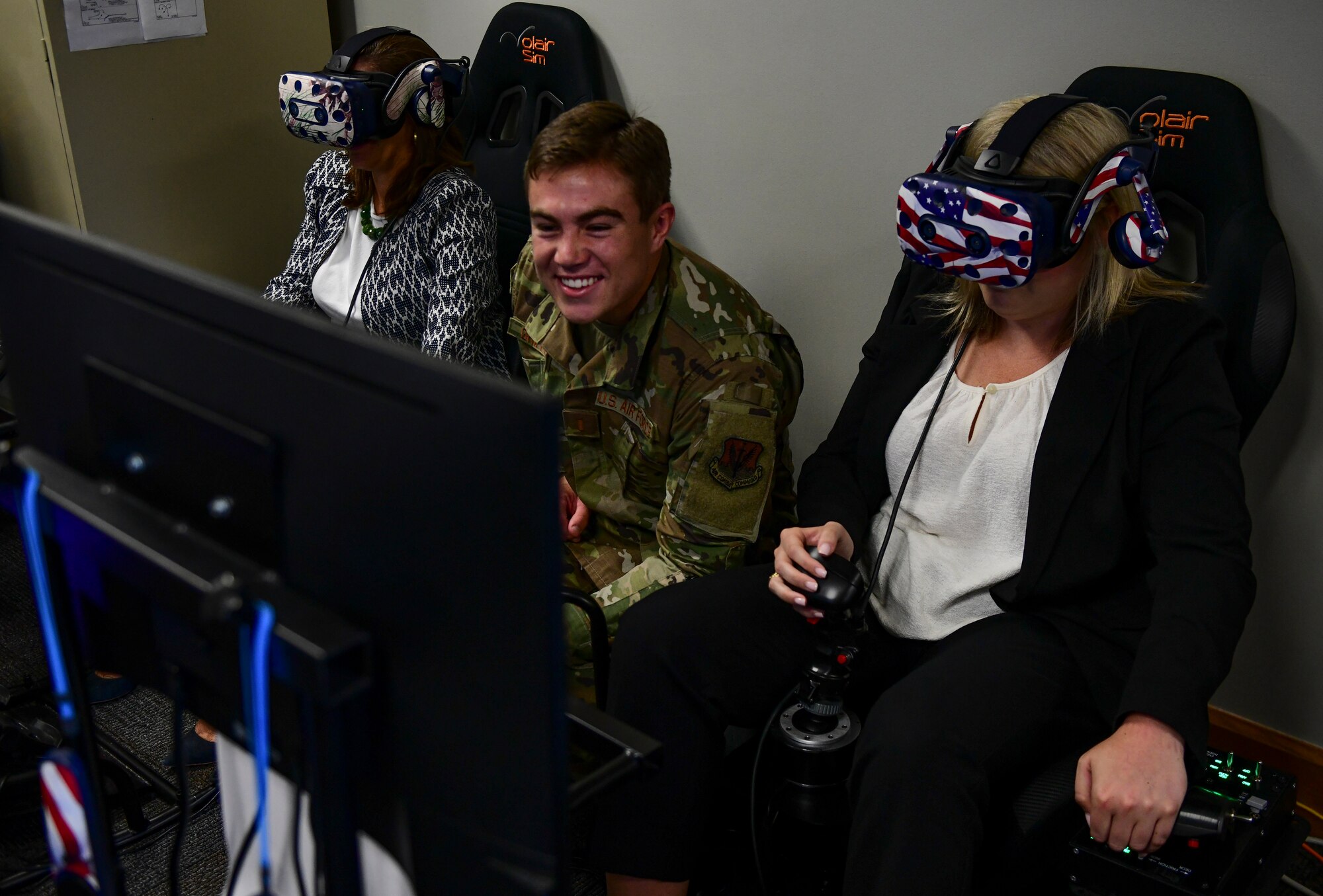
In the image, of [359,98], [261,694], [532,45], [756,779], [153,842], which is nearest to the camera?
[261,694]

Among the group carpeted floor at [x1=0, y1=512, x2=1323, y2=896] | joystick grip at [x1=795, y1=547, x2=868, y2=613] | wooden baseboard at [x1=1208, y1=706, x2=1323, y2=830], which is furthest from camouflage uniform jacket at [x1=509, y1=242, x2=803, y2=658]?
wooden baseboard at [x1=1208, y1=706, x2=1323, y2=830]

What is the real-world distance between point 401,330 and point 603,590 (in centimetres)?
73

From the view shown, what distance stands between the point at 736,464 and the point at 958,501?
31cm

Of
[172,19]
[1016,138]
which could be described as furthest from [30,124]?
[1016,138]

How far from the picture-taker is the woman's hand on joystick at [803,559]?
137 centimetres

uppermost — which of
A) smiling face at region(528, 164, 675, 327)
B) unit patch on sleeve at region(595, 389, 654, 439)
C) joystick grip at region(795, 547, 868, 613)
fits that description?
smiling face at region(528, 164, 675, 327)

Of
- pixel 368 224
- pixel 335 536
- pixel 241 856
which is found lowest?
pixel 241 856

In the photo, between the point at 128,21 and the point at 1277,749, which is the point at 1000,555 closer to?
the point at 1277,749

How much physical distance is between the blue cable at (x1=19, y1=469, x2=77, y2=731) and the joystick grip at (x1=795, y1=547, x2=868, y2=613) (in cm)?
81

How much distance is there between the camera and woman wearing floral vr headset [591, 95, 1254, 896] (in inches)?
46.9

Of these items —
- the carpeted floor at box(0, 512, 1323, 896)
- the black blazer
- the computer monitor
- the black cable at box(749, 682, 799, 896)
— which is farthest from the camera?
the carpeted floor at box(0, 512, 1323, 896)

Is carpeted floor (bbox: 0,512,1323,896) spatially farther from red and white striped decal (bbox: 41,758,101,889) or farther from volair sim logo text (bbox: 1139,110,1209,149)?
volair sim logo text (bbox: 1139,110,1209,149)

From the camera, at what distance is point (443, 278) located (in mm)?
2014

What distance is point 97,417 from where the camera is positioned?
0.80 metres
